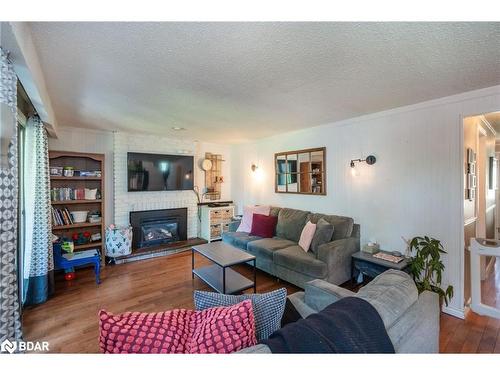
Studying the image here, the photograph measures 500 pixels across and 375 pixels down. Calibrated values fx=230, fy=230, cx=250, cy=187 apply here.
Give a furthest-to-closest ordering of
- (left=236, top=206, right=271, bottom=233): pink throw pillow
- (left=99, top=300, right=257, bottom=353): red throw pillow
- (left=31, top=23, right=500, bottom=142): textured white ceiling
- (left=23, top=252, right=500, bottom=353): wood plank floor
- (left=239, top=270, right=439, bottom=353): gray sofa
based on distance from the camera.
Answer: (left=236, top=206, right=271, bottom=233): pink throw pillow → (left=23, top=252, right=500, bottom=353): wood plank floor → (left=31, top=23, right=500, bottom=142): textured white ceiling → (left=239, top=270, right=439, bottom=353): gray sofa → (left=99, top=300, right=257, bottom=353): red throw pillow

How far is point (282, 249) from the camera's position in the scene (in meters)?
3.20

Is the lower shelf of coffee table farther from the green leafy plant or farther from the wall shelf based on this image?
the wall shelf

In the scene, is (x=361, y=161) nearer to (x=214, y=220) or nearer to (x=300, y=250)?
(x=300, y=250)

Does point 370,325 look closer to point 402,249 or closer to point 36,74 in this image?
point 402,249

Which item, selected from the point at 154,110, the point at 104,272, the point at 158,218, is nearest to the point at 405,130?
the point at 154,110

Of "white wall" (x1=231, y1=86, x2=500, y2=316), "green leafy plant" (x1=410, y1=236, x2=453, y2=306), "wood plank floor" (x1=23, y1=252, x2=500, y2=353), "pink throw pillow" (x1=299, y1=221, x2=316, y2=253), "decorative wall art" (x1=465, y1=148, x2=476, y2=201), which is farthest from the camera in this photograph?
"pink throw pillow" (x1=299, y1=221, x2=316, y2=253)

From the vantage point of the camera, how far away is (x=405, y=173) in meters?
2.75

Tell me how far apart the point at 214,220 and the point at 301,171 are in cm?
220

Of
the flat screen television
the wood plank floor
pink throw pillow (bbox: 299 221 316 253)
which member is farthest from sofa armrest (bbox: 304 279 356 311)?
the flat screen television

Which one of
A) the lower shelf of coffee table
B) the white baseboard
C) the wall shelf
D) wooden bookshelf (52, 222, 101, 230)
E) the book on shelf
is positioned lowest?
the white baseboard

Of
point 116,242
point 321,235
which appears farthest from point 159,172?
point 321,235

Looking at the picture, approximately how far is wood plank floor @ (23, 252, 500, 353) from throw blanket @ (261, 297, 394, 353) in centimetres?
155

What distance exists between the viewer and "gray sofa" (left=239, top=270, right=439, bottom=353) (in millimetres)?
1081
